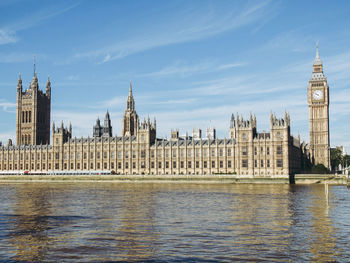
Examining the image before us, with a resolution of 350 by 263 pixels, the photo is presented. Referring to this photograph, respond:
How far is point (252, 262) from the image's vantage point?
2325cm

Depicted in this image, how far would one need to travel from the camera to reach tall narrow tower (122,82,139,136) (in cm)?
17750

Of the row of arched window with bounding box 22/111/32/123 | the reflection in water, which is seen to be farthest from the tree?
the row of arched window with bounding box 22/111/32/123

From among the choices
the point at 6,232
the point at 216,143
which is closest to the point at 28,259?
the point at 6,232

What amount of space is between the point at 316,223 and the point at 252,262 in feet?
48.4

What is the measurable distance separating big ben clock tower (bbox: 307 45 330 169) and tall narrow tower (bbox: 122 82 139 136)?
6804 cm

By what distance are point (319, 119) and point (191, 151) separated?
143 feet

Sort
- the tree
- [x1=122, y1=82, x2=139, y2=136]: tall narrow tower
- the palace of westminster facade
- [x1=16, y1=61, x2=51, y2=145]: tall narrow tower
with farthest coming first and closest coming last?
[x1=16, y1=61, x2=51, y2=145]: tall narrow tower → [x1=122, y1=82, x2=139, y2=136]: tall narrow tower → the tree → the palace of westminster facade

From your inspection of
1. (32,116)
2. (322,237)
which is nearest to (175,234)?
(322,237)

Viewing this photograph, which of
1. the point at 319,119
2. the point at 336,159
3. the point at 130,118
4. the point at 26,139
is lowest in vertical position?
the point at 336,159

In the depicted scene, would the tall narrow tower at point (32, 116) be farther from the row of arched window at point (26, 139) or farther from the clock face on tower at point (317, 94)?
the clock face on tower at point (317, 94)

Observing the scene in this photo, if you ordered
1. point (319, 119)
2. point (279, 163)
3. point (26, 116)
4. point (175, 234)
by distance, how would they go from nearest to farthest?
point (175, 234) < point (279, 163) < point (319, 119) < point (26, 116)

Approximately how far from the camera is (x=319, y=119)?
460ft

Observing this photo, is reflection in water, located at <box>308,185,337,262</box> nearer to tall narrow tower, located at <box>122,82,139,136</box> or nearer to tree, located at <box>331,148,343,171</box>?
tree, located at <box>331,148,343,171</box>

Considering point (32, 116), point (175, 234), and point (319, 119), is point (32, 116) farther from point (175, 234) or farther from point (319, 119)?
point (175, 234)
